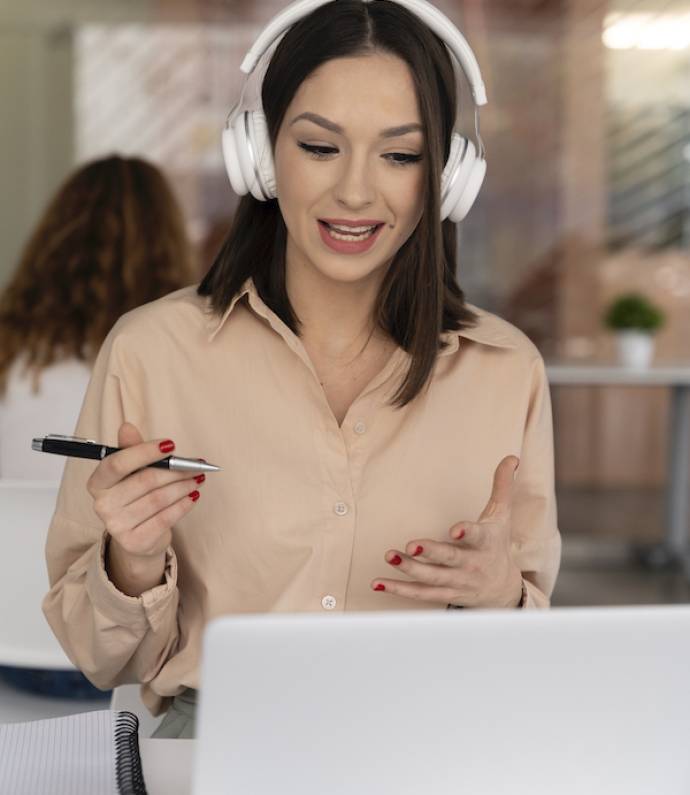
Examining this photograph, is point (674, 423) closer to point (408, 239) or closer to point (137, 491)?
point (408, 239)

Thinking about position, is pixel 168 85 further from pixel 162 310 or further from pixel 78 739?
pixel 78 739

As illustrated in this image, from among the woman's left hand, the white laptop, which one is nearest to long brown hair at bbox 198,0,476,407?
the woman's left hand

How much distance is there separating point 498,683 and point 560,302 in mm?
6405

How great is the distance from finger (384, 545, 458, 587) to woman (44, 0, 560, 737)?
7 cm

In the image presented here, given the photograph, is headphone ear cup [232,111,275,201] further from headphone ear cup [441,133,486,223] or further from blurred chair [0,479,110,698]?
blurred chair [0,479,110,698]

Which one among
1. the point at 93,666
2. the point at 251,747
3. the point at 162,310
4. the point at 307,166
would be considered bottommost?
the point at 93,666

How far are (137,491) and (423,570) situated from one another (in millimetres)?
271

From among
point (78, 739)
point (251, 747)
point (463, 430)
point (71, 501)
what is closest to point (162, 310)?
point (71, 501)

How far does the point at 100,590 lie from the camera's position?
1.16 metres

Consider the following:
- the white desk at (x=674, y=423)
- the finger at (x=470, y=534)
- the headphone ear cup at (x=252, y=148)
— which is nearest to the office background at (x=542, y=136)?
the white desk at (x=674, y=423)

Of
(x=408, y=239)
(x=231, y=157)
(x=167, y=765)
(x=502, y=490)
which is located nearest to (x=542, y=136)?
(x=408, y=239)

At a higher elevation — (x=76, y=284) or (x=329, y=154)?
(x=329, y=154)

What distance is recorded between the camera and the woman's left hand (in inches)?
41.9

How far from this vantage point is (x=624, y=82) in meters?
6.85
